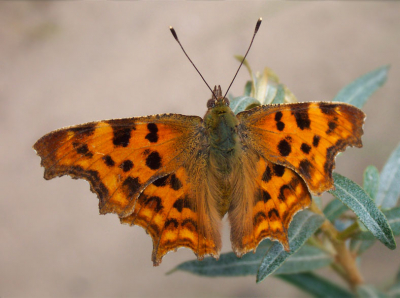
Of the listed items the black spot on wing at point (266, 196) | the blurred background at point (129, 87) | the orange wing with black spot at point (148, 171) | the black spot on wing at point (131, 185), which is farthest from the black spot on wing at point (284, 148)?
the blurred background at point (129, 87)

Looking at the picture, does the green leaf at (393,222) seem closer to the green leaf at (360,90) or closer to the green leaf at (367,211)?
the green leaf at (367,211)

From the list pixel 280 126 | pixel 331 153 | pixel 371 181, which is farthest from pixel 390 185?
pixel 280 126

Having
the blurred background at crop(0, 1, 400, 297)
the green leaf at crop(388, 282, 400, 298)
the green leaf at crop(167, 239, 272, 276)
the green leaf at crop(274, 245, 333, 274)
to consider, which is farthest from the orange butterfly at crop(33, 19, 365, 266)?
the blurred background at crop(0, 1, 400, 297)

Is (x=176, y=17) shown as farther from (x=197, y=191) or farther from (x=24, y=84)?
(x=197, y=191)

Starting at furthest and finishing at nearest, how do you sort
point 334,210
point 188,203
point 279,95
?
1. point 334,210
2. point 279,95
3. point 188,203

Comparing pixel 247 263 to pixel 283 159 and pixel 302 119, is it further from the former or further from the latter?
pixel 302 119

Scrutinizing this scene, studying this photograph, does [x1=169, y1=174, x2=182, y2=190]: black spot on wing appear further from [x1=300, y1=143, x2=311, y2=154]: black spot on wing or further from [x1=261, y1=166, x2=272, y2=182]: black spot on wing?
[x1=300, y1=143, x2=311, y2=154]: black spot on wing
